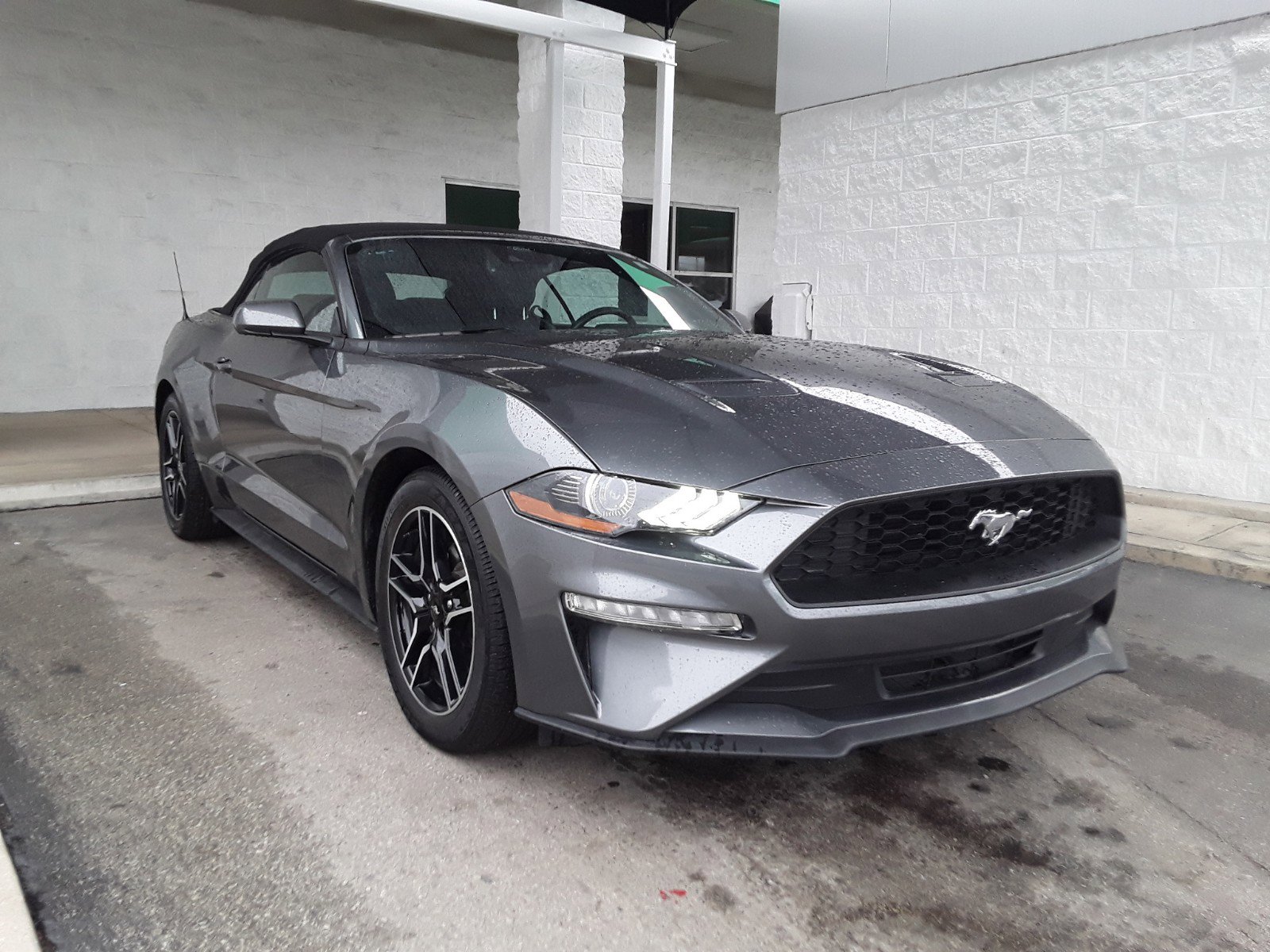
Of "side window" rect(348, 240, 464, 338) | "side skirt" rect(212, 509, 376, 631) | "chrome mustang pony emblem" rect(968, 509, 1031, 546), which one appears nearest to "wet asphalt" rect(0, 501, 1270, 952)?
"side skirt" rect(212, 509, 376, 631)

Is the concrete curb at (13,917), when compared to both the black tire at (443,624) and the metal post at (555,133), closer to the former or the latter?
the black tire at (443,624)

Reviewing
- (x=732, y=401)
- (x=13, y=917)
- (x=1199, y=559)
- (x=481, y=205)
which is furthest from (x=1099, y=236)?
(x=481, y=205)

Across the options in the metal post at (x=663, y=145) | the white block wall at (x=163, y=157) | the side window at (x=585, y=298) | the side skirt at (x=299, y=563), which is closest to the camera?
the side skirt at (x=299, y=563)

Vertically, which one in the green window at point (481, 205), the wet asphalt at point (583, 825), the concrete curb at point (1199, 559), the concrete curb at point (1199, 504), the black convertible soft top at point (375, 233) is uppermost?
the green window at point (481, 205)

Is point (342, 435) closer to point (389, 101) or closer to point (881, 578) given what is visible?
point (881, 578)

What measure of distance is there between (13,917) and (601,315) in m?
2.36

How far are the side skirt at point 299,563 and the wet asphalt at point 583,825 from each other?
0.22 metres

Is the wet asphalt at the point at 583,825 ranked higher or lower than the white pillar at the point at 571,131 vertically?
lower

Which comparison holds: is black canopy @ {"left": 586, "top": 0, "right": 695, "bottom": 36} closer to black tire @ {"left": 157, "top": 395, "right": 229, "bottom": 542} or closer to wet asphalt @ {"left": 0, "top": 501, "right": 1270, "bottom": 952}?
black tire @ {"left": 157, "top": 395, "right": 229, "bottom": 542}

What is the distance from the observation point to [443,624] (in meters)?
2.38

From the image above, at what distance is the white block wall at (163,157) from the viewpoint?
778 cm

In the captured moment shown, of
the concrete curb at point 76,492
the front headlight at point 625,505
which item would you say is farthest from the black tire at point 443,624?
the concrete curb at point 76,492

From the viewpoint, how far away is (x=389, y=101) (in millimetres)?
9203

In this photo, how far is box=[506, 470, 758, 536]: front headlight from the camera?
1.95 metres
